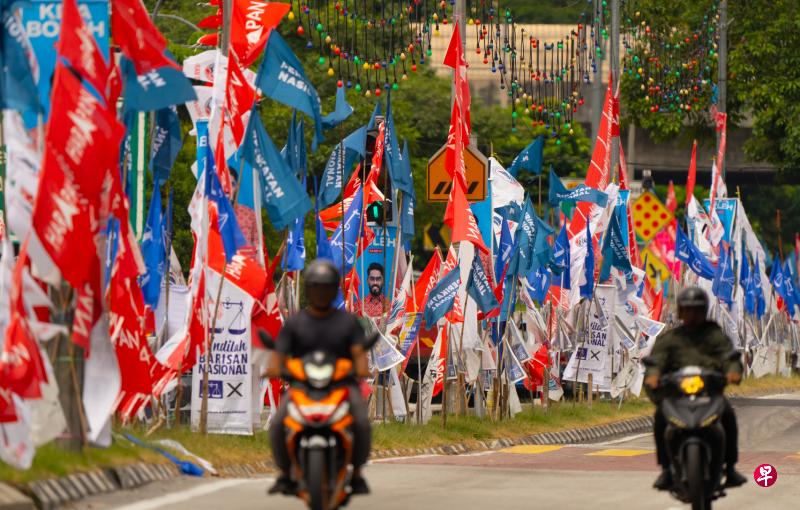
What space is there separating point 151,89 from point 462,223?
9369 millimetres

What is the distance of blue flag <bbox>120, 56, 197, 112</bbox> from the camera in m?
15.5

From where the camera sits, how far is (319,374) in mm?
11148

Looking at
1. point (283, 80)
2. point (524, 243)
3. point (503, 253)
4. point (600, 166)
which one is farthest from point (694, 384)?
point (600, 166)

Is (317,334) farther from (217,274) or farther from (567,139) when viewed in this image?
(567,139)

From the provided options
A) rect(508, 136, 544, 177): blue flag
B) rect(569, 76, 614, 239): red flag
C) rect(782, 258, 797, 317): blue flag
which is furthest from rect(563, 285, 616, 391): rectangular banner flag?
rect(782, 258, 797, 317): blue flag

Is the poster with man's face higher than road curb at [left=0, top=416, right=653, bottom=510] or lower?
lower

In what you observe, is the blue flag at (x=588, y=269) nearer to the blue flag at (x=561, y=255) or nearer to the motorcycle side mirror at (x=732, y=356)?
the blue flag at (x=561, y=255)

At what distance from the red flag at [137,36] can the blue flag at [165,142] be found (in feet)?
10.1

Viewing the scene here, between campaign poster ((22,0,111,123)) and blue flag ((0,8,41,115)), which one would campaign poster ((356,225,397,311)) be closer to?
campaign poster ((22,0,111,123))

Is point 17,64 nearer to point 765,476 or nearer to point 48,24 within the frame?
point 48,24

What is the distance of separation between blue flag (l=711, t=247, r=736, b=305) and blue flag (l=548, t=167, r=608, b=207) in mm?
10193

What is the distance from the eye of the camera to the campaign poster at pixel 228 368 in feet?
60.6

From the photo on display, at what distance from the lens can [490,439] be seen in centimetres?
2391

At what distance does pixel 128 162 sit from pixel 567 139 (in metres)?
49.6
